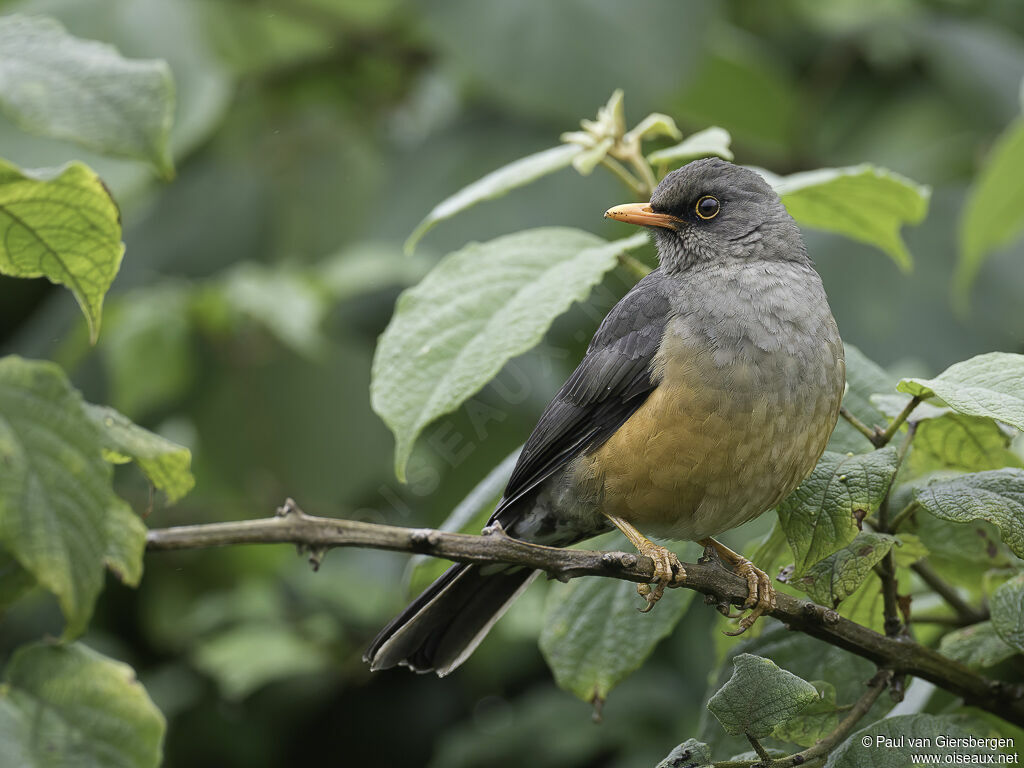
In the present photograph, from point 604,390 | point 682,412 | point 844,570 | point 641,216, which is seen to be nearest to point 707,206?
point 641,216

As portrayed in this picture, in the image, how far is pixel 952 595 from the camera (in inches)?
105

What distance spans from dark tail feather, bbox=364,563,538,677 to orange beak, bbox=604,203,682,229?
3.49ft

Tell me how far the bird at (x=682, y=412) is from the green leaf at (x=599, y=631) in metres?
→ 0.07

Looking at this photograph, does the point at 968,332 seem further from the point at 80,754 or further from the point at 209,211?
the point at 80,754

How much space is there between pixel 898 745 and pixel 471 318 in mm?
1284

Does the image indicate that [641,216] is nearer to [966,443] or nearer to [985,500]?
[966,443]

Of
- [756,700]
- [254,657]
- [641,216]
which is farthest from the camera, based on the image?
[254,657]

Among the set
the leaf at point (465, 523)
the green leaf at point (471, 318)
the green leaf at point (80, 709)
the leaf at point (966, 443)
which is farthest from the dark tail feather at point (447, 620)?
the leaf at point (966, 443)

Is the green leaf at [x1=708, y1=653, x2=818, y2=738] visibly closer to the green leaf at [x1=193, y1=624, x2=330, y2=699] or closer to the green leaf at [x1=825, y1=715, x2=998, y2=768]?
the green leaf at [x1=825, y1=715, x2=998, y2=768]

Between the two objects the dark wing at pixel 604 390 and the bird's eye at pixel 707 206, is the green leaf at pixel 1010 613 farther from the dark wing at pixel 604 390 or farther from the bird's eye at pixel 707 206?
the bird's eye at pixel 707 206

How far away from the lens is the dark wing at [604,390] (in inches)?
121

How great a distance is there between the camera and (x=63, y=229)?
6.93 ft

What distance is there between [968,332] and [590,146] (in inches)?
131

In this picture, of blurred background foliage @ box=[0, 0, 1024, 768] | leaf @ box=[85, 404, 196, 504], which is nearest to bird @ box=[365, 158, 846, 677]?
leaf @ box=[85, 404, 196, 504]
